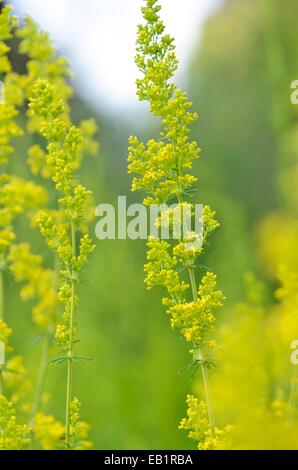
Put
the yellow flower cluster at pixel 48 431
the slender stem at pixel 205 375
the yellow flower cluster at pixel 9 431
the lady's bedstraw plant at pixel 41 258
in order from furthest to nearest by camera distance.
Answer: the lady's bedstraw plant at pixel 41 258 < the yellow flower cluster at pixel 48 431 < the yellow flower cluster at pixel 9 431 < the slender stem at pixel 205 375

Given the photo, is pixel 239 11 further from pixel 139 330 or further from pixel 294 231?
pixel 294 231

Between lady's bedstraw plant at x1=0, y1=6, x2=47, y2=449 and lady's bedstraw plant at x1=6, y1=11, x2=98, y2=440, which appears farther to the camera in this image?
lady's bedstraw plant at x1=6, y1=11, x2=98, y2=440

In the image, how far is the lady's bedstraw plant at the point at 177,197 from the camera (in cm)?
202

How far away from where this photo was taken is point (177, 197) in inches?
83.3

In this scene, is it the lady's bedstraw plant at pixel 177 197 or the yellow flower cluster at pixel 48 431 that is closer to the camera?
the lady's bedstraw plant at pixel 177 197

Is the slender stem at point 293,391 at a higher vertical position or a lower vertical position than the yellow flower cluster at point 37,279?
lower

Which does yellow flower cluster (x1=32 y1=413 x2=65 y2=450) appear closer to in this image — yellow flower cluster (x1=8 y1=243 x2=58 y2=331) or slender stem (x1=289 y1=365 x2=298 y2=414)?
yellow flower cluster (x1=8 y1=243 x2=58 y2=331)

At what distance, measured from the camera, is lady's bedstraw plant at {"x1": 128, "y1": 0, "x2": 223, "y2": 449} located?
2021 millimetres

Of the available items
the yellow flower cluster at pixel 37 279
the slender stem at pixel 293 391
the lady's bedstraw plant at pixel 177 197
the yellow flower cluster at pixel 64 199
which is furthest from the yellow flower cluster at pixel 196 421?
the yellow flower cluster at pixel 37 279

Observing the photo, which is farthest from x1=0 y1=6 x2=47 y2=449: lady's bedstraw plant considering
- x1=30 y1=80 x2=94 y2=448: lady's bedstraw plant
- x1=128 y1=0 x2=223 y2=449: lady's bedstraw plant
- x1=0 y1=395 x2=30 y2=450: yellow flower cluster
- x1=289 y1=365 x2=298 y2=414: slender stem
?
x1=289 y1=365 x2=298 y2=414: slender stem

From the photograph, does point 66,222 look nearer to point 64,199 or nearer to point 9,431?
point 64,199

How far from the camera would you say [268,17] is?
16.6ft
